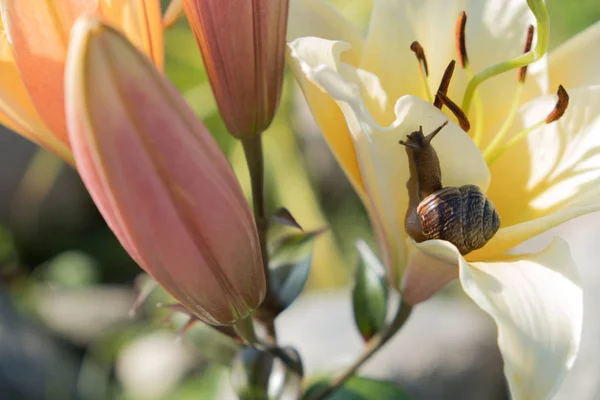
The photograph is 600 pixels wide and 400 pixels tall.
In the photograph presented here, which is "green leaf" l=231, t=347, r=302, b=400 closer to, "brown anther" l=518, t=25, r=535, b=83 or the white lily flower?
the white lily flower

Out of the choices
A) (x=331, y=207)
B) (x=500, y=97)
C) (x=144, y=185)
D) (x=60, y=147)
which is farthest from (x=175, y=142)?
(x=331, y=207)

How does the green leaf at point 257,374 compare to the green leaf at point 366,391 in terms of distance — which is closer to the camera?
the green leaf at point 257,374

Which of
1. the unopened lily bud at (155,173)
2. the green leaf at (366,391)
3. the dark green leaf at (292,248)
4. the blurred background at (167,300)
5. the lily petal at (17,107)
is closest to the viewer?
the unopened lily bud at (155,173)

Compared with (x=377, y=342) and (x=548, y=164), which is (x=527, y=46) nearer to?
(x=548, y=164)

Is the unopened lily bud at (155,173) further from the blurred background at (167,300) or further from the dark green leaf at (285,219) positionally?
the blurred background at (167,300)

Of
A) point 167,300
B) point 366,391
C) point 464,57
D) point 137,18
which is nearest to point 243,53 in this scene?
point 137,18

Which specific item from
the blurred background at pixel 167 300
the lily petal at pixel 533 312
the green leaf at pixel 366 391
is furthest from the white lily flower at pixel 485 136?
the blurred background at pixel 167 300

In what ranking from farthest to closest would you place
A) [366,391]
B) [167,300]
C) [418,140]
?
[167,300]
[366,391]
[418,140]

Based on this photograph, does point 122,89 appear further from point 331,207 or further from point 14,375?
point 331,207
